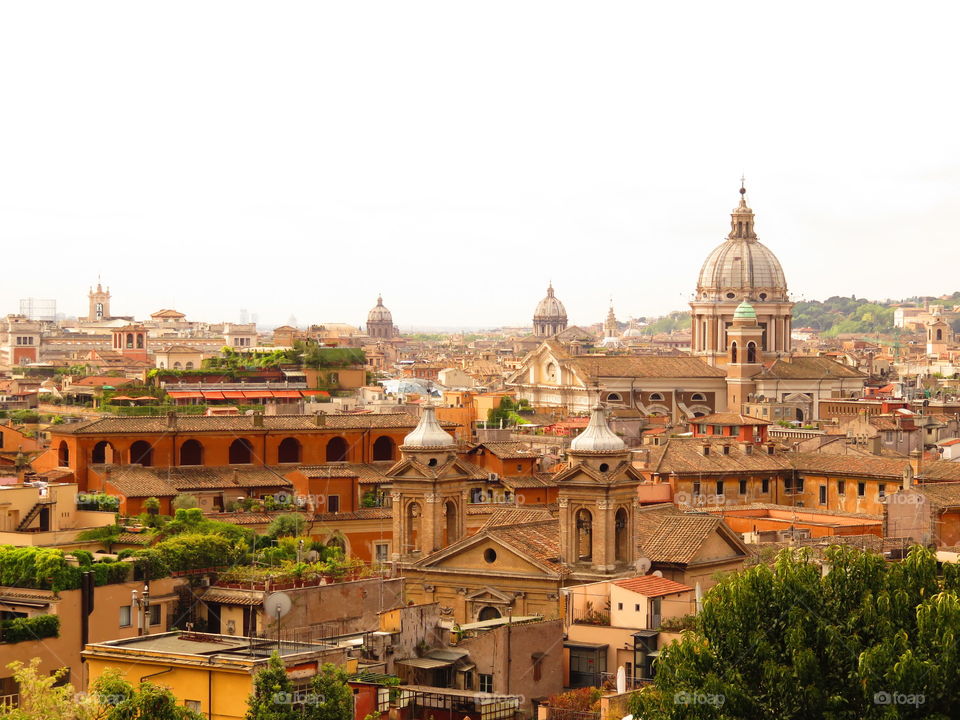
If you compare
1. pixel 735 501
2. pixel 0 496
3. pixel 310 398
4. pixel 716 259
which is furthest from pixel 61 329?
pixel 0 496

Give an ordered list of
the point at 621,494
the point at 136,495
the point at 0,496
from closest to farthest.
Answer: the point at 621,494
the point at 0,496
the point at 136,495

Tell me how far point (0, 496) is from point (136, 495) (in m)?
5.76

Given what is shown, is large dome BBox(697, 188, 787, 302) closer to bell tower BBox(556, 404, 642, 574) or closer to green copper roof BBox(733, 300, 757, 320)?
green copper roof BBox(733, 300, 757, 320)

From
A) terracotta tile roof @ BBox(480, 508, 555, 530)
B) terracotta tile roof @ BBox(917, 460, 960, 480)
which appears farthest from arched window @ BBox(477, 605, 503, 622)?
terracotta tile roof @ BBox(917, 460, 960, 480)

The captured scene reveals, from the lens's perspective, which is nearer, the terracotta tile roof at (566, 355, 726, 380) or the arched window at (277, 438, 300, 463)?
the arched window at (277, 438, 300, 463)

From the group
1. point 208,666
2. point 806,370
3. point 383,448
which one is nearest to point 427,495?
point 208,666

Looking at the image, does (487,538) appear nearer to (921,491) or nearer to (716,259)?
(921,491)

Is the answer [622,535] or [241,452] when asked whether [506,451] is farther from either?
[622,535]

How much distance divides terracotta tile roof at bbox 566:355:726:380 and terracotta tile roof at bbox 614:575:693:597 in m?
57.0

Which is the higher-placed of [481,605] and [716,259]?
[716,259]

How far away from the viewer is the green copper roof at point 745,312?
92.5 meters

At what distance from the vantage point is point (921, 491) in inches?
1636

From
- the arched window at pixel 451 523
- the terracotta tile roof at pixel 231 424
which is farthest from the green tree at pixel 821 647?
the terracotta tile roof at pixel 231 424

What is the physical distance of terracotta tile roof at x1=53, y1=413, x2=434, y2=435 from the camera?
42.1m
